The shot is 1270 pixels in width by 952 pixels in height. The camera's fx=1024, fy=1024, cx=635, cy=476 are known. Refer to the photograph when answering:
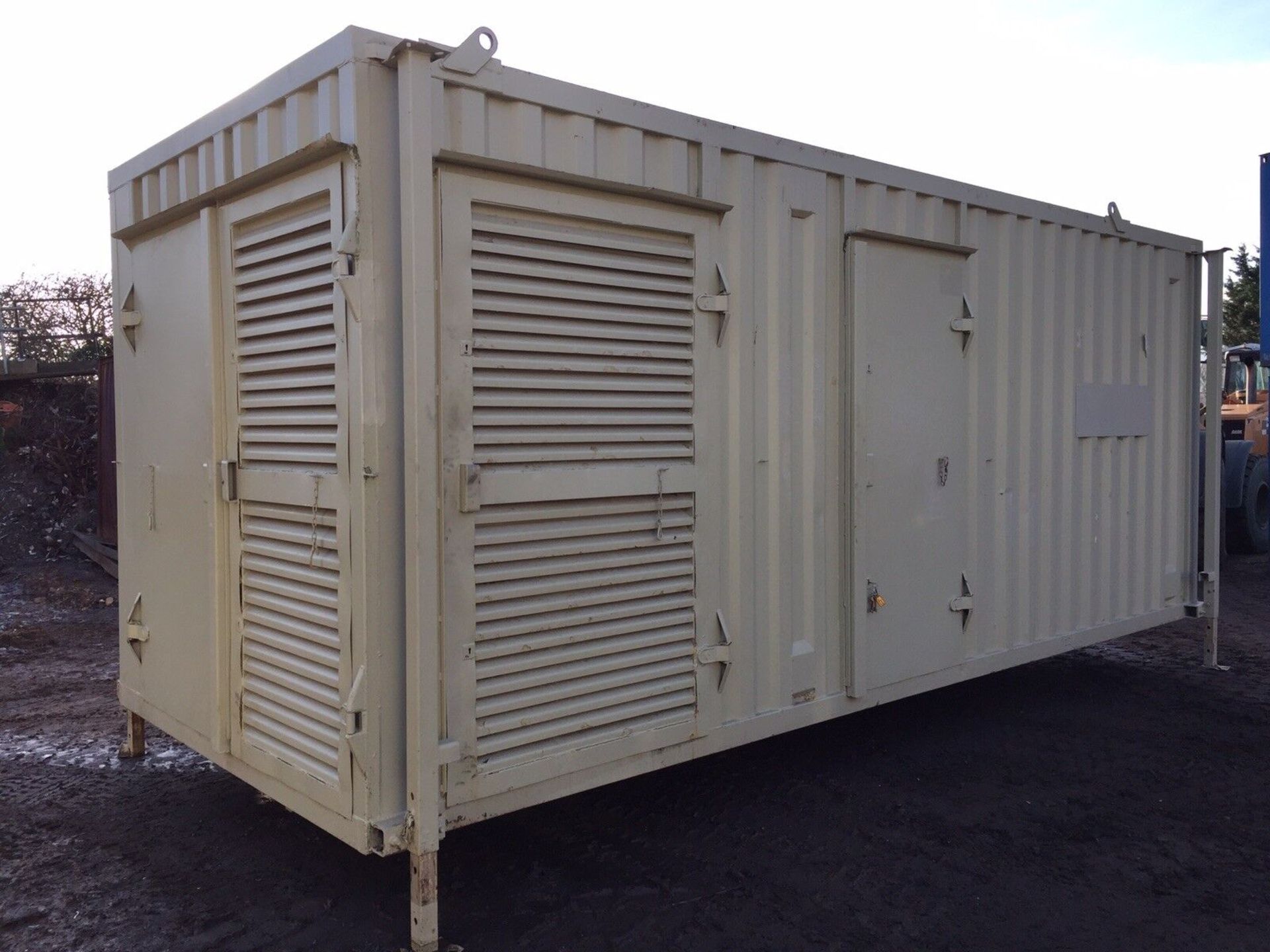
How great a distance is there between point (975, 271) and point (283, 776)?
378 cm

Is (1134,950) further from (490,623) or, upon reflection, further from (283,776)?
(283,776)

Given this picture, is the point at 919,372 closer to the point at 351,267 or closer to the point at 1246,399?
the point at 351,267

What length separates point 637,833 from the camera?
3.99 m

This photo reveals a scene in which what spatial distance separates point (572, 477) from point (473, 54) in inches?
53.2

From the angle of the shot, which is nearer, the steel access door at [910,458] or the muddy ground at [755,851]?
the muddy ground at [755,851]

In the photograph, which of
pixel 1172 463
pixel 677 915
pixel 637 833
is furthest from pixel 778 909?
→ pixel 1172 463

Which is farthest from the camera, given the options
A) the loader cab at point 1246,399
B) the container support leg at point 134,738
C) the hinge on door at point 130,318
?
the loader cab at point 1246,399

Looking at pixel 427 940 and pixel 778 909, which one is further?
pixel 778 909

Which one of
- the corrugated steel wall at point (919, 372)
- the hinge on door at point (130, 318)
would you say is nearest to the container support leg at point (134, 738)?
the hinge on door at point (130, 318)

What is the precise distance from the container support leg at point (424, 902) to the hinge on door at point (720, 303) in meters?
2.06

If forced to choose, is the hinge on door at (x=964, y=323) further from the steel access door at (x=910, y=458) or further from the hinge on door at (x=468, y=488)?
the hinge on door at (x=468, y=488)

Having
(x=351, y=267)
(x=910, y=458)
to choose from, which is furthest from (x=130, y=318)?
(x=910, y=458)

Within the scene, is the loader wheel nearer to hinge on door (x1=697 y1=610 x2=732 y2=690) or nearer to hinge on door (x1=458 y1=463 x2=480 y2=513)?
hinge on door (x1=697 y1=610 x2=732 y2=690)

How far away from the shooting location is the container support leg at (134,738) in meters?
4.81
